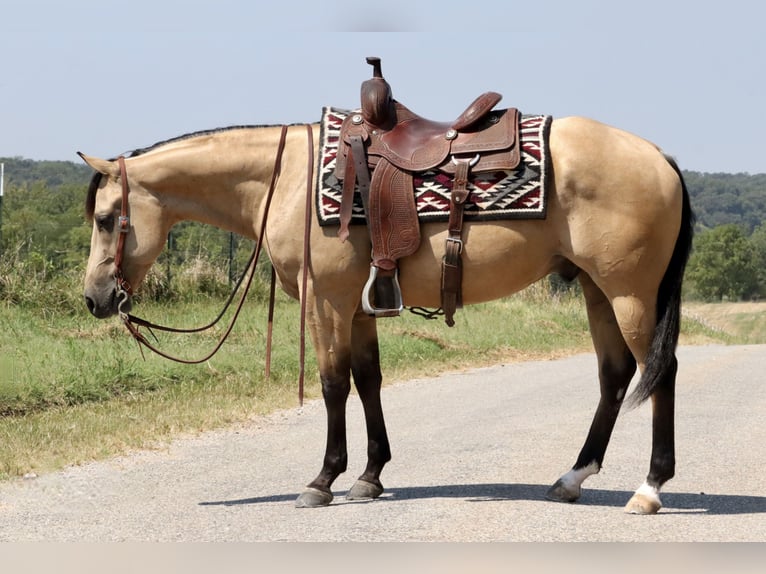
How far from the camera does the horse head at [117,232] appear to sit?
21.1 ft

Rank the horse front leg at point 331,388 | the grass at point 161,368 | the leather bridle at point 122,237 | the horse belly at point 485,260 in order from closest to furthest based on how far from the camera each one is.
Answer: the horse belly at point 485,260 < the horse front leg at point 331,388 < the leather bridle at point 122,237 < the grass at point 161,368

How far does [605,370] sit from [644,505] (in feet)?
2.87

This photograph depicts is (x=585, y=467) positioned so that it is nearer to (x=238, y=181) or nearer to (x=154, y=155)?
(x=238, y=181)

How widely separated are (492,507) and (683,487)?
1395 mm


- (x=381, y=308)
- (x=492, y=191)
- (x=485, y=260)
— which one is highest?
(x=492, y=191)

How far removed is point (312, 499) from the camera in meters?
6.08

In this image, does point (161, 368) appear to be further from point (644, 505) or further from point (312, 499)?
point (644, 505)

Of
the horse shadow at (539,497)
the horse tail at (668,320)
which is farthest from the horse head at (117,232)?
the horse tail at (668,320)

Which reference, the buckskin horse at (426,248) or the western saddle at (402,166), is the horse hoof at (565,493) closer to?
the buckskin horse at (426,248)

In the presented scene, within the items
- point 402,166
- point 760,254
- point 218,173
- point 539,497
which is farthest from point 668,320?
point 760,254

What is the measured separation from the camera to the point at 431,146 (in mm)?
6008

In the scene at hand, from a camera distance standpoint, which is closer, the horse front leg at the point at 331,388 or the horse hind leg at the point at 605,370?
the horse front leg at the point at 331,388

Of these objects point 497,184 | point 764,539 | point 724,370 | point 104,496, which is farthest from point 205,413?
point 724,370

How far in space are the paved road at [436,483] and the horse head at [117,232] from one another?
122 centimetres
